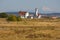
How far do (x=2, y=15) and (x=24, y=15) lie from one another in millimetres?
16651

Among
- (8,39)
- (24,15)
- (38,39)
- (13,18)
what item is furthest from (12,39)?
(24,15)

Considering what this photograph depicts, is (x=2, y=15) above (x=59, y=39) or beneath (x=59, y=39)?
beneath

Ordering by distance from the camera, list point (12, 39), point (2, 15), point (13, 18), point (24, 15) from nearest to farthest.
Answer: point (12, 39) < point (13, 18) < point (2, 15) < point (24, 15)

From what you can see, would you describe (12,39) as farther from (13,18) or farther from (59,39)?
(13,18)

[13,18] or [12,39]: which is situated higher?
[12,39]

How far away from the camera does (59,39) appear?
22531mm

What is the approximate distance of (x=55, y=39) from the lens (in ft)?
73.9

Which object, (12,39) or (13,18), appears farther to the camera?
(13,18)

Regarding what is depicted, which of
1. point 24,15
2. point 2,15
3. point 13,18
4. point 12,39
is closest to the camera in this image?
point 12,39

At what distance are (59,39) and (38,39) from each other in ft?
7.48
